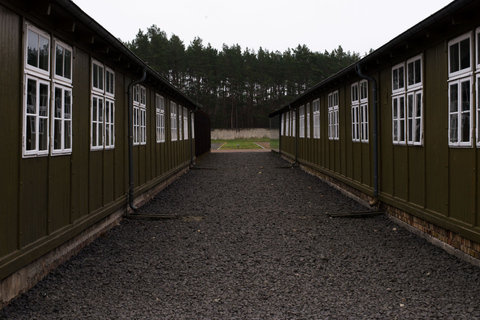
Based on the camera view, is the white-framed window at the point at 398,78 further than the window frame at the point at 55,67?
Yes

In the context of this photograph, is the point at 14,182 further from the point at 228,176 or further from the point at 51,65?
the point at 228,176

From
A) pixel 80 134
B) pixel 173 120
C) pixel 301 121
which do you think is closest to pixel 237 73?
pixel 301 121

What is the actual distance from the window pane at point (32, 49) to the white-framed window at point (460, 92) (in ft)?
16.7

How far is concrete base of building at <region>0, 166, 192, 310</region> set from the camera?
4245 millimetres

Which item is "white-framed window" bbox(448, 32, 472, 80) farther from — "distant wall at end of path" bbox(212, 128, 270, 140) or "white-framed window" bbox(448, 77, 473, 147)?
"distant wall at end of path" bbox(212, 128, 270, 140)

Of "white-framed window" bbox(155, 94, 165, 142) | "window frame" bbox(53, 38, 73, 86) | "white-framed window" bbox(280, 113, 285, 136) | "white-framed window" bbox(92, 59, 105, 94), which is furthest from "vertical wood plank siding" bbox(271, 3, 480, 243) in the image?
"white-framed window" bbox(280, 113, 285, 136)

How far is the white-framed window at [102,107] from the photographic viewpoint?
7.08 m

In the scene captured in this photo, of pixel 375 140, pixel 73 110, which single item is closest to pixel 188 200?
pixel 375 140

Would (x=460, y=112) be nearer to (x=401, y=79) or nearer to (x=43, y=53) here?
(x=401, y=79)

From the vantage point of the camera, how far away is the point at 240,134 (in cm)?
6531

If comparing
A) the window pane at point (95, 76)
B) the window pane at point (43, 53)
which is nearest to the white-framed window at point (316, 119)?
the window pane at point (95, 76)

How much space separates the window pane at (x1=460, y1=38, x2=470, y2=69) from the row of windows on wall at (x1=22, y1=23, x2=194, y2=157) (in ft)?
16.7

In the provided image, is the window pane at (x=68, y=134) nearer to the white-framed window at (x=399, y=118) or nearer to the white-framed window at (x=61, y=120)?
the white-framed window at (x=61, y=120)

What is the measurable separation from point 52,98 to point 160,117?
27.0 feet
